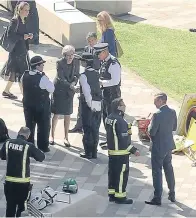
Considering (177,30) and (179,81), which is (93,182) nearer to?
(179,81)

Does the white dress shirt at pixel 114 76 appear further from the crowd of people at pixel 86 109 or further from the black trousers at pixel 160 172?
the black trousers at pixel 160 172

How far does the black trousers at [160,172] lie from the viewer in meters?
13.5

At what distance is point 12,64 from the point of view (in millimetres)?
17625

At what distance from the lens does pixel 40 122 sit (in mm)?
15242

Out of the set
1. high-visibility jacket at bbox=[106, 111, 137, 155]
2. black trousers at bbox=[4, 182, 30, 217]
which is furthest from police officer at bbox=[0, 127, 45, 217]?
high-visibility jacket at bbox=[106, 111, 137, 155]

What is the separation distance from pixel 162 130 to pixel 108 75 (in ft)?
8.07

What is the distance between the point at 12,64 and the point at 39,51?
325 centimetres

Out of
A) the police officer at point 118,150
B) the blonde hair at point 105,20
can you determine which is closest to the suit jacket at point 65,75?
the blonde hair at point 105,20

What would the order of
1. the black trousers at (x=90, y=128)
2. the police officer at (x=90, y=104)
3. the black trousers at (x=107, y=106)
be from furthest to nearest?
the black trousers at (x=107, y=106) → the black trousers at (x=90, y=128) → the police officer at (x=90, y=104)

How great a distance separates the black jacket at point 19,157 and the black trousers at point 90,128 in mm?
2710

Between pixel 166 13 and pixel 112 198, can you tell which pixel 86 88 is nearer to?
pixel 112 198

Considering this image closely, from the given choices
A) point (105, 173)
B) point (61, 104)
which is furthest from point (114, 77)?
point (105, 173)

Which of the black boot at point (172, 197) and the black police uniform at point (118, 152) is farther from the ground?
the black police uniform at point (118, 152)

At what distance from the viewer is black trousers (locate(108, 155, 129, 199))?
13.4 metres
